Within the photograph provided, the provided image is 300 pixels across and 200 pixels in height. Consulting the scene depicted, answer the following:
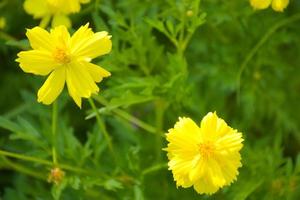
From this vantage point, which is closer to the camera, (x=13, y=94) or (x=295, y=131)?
(x=295, y=131)

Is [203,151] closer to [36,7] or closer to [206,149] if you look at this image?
[206,149]

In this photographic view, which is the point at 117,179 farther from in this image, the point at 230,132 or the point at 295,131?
the point at 295,131

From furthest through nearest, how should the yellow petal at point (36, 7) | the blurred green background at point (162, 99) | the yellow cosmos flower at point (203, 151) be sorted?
the yellow petal at point (36, 7) → the blurred green background at point (162, 99) → the yellow cosmos flower at point (203, 151)

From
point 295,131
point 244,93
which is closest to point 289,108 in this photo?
point 295,131

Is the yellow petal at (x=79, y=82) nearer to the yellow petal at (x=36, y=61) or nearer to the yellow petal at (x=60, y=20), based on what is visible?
the yellow petal at (x=36, y=61)

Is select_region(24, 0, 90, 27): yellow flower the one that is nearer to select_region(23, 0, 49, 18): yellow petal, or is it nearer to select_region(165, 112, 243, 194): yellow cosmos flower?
select_region(23, 0, 49, 18): yellow petal

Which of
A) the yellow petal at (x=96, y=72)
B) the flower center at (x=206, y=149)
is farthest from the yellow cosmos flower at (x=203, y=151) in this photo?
the yellow petal at (x=96, y=72)
